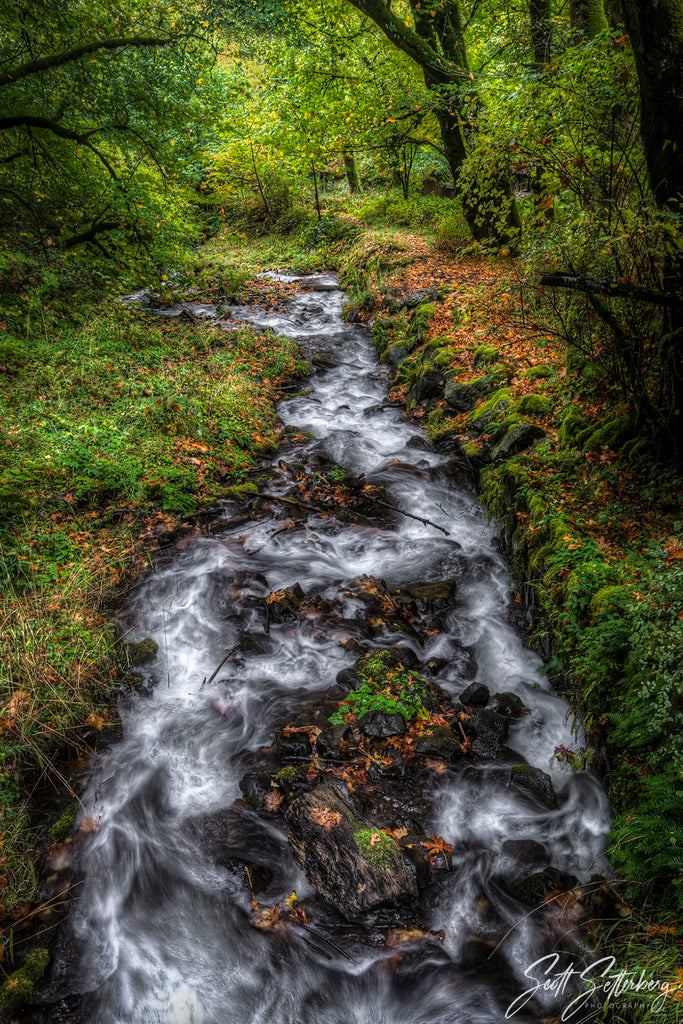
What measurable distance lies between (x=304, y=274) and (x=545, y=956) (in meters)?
19.1

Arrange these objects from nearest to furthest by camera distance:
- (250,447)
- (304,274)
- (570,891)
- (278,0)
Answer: (570,891), (250,447), (278,0), (304,274)

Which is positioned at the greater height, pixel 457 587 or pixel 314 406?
pixel 314 406

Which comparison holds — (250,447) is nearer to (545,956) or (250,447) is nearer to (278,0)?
(545,956)

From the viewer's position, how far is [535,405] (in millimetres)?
6695

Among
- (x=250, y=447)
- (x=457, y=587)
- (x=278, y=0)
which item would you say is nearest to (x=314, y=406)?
(x=250, y=447)

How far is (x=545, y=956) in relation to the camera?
10.4 feet

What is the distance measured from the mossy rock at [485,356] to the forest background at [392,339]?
5 centimetres

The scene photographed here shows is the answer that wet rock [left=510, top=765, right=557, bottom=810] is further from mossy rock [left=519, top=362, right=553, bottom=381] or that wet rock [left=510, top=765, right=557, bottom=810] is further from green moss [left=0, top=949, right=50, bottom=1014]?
mossy rock [left=519, top=362, right=553, bottom=381]

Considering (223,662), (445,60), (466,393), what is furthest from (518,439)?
(445,60)

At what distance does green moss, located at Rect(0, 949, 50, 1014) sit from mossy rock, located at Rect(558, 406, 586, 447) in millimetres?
Result: 6093

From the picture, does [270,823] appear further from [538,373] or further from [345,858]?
[538,373]

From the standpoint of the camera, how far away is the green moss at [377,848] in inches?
136

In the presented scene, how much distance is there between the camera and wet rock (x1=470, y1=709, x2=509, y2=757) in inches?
169

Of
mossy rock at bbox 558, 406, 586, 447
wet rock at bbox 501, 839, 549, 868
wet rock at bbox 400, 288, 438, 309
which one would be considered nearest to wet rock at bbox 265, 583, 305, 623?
wet rock at bbox 501, 839, 549, 868
